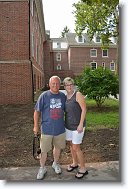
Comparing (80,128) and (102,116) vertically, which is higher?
(80,128)

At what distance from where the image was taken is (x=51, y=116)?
4.54 metres

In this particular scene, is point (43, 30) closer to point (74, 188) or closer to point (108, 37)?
point (108, 37)

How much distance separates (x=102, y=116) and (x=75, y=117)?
20.2ft

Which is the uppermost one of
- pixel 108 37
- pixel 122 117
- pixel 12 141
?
pixel 108 37

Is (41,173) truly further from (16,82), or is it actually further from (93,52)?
(93,52)

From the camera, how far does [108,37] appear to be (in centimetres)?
2178

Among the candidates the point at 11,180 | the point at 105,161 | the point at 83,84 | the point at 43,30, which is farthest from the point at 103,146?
the point at 43,30

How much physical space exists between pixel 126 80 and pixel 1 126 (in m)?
5.86

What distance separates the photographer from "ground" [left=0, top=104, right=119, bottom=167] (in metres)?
5.76

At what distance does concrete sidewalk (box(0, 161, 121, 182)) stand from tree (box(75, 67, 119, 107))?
6.23 m

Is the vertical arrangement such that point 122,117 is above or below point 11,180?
above

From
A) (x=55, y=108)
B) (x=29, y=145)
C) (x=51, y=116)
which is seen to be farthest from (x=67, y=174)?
(x=29, y=145)

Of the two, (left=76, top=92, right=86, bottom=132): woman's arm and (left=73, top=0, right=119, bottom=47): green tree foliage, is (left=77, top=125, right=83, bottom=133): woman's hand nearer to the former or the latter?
(left=76, top=92, right=86, bottom=132): woman's arm

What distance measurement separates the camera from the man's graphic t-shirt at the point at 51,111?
450cm
